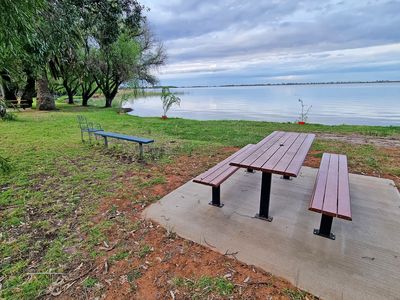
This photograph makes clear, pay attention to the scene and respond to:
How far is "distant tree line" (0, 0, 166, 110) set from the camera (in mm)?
2492

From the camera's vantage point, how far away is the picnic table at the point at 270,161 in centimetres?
228

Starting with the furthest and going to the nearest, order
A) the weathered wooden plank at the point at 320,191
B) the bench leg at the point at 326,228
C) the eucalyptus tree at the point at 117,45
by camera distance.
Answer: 1. the eucalyptus tree at the point at 117,45
2. the bench leg at the point at 326,228
3. the weathered wooden plank at the point at 320,191

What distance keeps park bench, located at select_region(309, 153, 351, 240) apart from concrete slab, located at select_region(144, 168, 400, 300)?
175 millimetres

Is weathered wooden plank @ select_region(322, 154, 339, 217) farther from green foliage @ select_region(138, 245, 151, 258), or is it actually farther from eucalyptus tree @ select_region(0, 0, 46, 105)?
eucalyptus tree @ select_region(0, 0, 46, 105)

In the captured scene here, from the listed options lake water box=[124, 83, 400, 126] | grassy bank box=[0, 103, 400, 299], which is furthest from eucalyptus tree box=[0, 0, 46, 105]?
lake water box=[124, 83, 400, 126]

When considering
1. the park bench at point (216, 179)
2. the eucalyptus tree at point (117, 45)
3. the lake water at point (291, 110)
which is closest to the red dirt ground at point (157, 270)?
the park bench at point (216, 179)

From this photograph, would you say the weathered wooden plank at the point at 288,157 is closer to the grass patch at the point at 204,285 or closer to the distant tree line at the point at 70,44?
the grass patch at the point at 204,285

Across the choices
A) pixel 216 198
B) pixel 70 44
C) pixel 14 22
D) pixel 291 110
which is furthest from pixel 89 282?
pixel 291 110

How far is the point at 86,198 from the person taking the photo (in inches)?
124

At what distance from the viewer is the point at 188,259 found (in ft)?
6.69

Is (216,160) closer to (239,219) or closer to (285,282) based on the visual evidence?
(239,219)

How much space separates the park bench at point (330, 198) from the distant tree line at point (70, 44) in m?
3.34

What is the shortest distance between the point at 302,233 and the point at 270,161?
2.55ft

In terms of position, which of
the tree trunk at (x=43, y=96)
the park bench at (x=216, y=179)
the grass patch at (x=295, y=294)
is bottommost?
the grass patch at (x=295, y=294)
